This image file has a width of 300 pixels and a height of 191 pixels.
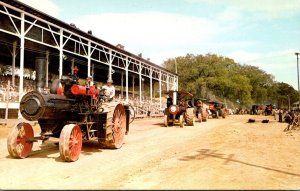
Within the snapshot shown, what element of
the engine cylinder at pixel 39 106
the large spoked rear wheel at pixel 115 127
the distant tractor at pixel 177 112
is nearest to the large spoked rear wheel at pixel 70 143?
the engine cylinder at pixel 39 106

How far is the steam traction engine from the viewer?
7539mm

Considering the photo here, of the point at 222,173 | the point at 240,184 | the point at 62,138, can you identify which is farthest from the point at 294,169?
the point at 62,138

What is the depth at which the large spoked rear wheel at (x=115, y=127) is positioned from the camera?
29.1 feet

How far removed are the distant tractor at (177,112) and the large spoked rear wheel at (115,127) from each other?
9504 millimetres

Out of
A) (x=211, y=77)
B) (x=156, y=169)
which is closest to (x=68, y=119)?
(x=156, y=169)

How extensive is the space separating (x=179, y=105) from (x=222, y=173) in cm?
1427

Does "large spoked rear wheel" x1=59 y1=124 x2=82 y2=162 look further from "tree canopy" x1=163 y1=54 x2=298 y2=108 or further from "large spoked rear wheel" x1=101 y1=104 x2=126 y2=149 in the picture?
"tree canopy" x1=163 y1=54 x2=298 y2=108

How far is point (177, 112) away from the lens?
19562 millimetres

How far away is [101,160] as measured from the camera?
779 cm

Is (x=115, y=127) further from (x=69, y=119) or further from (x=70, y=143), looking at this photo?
(x=70, y=143)

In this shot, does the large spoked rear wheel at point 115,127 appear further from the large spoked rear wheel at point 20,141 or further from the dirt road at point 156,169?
the large spoked rear wheel at point 20,141

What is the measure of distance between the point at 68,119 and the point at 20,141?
135 centimetres

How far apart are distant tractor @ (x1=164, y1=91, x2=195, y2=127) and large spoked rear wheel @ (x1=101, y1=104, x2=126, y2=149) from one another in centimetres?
950

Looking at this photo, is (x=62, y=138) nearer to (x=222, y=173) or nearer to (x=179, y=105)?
(x=222, y=173)
